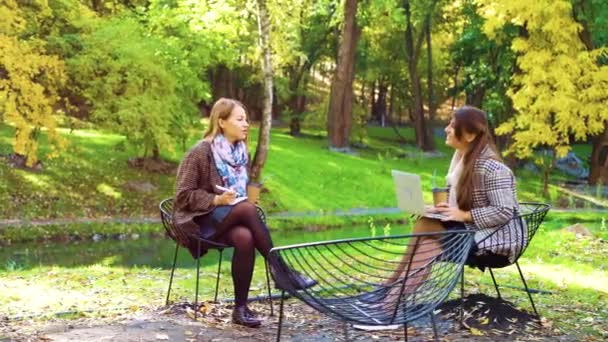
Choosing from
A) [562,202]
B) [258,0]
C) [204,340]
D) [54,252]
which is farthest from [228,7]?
[204,340]

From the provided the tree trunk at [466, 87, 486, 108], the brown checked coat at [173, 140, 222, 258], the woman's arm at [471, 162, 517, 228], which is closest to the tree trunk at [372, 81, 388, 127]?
the tree trunk at [466, 87, 486, 108]

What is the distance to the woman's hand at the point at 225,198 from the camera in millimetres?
4660

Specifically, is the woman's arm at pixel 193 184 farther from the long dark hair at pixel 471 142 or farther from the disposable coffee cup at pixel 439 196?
the long dark hair at pixel 471 142

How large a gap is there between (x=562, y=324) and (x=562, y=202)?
50.8 ft

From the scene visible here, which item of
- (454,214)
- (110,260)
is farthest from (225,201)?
(110,260)

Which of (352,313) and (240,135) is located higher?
(240,135)

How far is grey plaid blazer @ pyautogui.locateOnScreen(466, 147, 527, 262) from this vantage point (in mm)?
4352

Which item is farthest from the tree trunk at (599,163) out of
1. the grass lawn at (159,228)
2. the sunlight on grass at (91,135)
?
the sunlight on grass at (91,135)

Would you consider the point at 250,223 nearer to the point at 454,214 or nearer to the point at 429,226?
the point at 429,226

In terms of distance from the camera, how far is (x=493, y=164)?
4402 millimetres

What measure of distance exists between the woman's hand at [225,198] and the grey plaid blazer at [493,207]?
1.36 m

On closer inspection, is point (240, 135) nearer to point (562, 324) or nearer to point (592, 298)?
point (562, 324)

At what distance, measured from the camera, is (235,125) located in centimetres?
495

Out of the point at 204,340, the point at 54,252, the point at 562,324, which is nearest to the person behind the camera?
the point at 204,340
